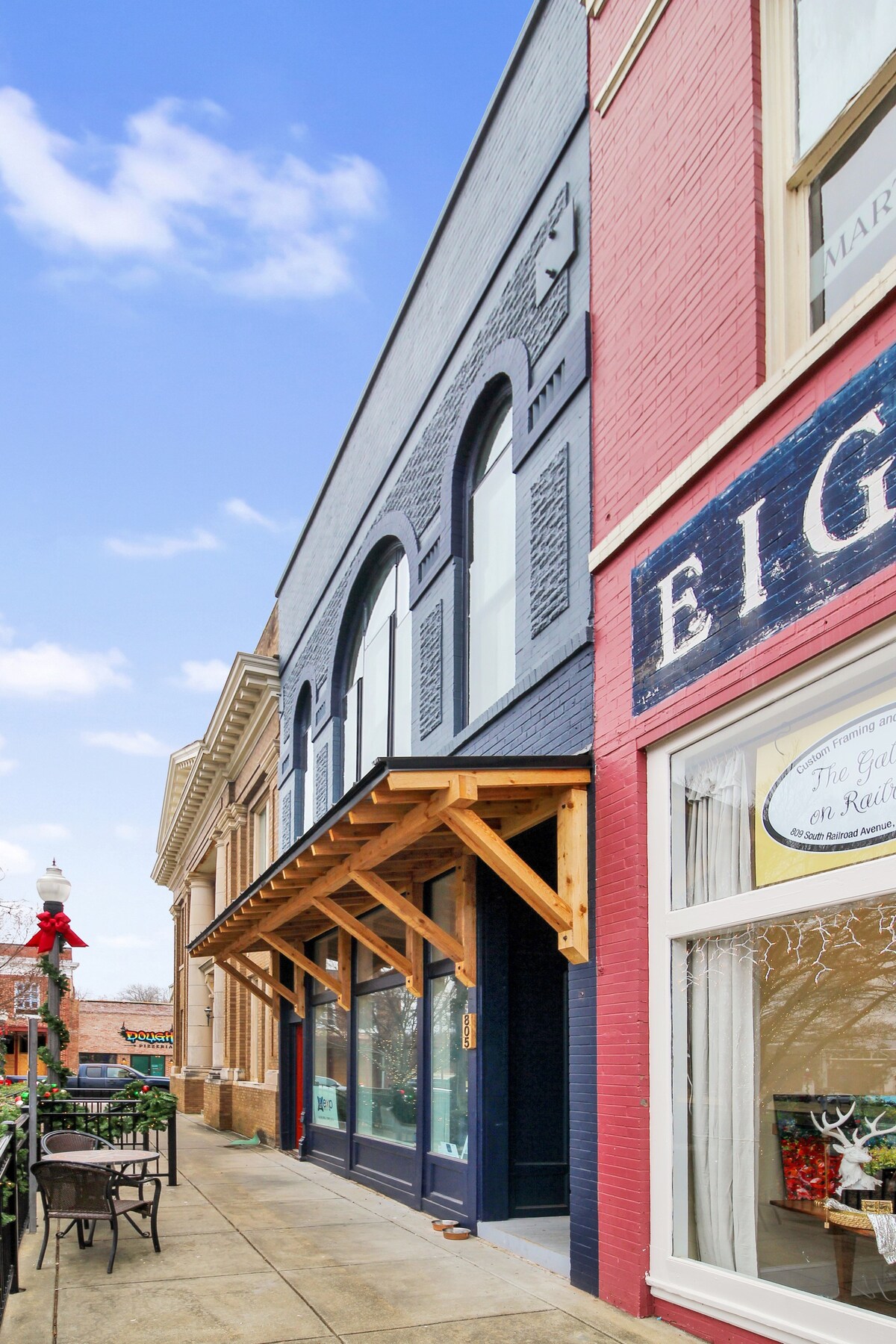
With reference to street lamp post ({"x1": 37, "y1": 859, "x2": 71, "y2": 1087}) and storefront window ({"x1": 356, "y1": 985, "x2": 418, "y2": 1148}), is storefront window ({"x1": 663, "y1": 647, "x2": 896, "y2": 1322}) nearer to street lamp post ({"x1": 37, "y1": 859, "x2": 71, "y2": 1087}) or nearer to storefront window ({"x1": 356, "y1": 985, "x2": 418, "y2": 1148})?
storefront window ({"x1": 356, "y1": 985, "x2": 418, "y2": 1148})

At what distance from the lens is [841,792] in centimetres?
616

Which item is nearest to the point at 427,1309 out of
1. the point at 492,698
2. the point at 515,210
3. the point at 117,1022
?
the point at 492,698

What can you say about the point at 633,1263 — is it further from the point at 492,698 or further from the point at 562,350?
the point at 562,350

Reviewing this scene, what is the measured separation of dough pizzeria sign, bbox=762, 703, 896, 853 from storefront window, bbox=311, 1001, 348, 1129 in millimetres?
10003

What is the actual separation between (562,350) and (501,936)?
15.8 ft

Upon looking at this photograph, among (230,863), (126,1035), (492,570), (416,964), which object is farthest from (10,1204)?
(126,1035)

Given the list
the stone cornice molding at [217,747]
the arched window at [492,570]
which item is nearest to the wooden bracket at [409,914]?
the arched window at [492,570]

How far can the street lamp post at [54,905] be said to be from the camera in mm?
14188

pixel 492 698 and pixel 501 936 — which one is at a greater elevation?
pixel 492 698

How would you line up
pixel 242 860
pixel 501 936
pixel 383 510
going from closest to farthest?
pixel 501 936
pixel 383 510
pixel 242 860

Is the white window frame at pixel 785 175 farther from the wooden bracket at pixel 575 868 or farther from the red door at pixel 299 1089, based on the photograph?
the red door at pixel 299 1089

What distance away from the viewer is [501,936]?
35.2ft

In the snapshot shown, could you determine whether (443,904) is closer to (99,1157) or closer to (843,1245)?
(99,1157)

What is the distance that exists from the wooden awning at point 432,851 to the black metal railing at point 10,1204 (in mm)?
3125
